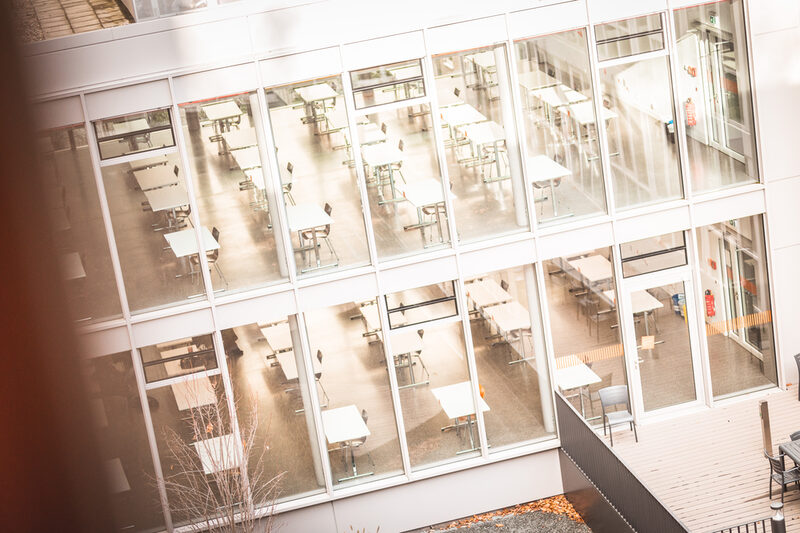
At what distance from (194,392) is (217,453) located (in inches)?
35.1

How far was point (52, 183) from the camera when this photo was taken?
64 centimetres

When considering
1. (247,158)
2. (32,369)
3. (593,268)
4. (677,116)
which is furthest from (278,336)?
(32,369)

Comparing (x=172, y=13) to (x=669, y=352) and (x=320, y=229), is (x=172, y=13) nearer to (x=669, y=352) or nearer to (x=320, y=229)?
(x=320, y=229)

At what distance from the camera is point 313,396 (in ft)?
40.7

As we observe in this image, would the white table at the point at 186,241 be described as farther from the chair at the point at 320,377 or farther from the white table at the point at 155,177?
the chair at the point at 320,377

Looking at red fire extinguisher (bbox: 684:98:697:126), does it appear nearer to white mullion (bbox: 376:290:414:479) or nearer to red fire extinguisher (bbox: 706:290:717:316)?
red fire extinguisher (bbox: 706:290:717:316)

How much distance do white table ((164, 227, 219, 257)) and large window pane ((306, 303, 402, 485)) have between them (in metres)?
1.65

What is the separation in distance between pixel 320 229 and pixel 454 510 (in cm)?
457

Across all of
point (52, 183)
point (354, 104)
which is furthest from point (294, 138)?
point (52, 183)

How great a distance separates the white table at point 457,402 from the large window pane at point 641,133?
11.2 feet

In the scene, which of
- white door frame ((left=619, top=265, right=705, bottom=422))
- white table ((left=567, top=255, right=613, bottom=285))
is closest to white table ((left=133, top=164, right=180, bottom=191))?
white table ((left=567, top=255, right=613, bottom=285))

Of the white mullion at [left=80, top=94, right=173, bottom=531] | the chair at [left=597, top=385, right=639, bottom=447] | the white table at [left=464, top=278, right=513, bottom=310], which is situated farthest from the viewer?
the chair at [left=597, top=385, right=639, bottom=447]

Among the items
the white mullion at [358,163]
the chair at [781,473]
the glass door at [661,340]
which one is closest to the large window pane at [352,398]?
the white mullion at [358,163]

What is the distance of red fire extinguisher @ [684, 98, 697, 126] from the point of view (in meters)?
12.8
